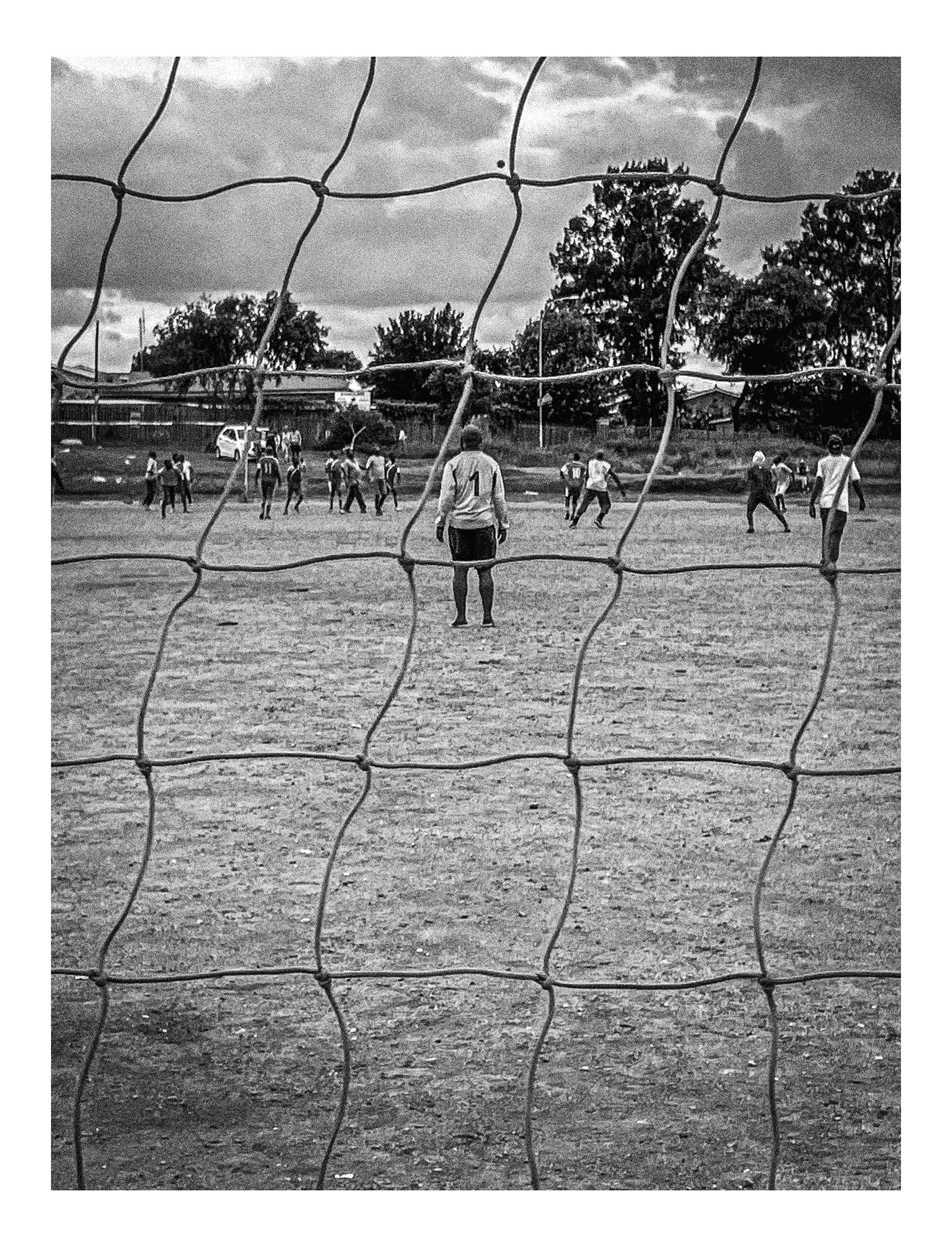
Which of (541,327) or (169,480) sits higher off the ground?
(541,327)

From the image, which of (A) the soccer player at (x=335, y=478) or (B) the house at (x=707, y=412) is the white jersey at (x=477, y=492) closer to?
(A) the soccer player at (x=335, y=478)

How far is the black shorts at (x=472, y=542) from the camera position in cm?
522

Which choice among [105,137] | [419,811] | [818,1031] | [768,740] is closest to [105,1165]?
[818,1031]

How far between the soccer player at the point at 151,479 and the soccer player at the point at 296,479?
4.11 feet

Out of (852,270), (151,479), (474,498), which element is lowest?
(474,498)

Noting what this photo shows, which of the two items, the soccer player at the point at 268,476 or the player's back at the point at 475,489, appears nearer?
the player's back at the point at 475,489

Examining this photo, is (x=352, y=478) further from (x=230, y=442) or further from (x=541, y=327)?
(x=541, y=327)

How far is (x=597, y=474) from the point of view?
1095 cm

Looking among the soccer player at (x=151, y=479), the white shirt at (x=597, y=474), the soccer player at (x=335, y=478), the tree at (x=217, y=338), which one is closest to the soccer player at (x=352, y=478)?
the soccer player at (x=335, y=478)

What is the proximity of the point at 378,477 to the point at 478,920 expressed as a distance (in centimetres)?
1093

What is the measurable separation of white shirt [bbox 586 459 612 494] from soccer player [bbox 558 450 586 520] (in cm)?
39

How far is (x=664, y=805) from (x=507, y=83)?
16.7 metres

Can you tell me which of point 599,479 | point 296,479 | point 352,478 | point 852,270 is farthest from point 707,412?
point 599,479

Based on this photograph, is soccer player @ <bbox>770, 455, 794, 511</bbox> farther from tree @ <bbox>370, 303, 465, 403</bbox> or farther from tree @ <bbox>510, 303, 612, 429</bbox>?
tree @ <bbox>370, 303, 465, 403</bbox>
